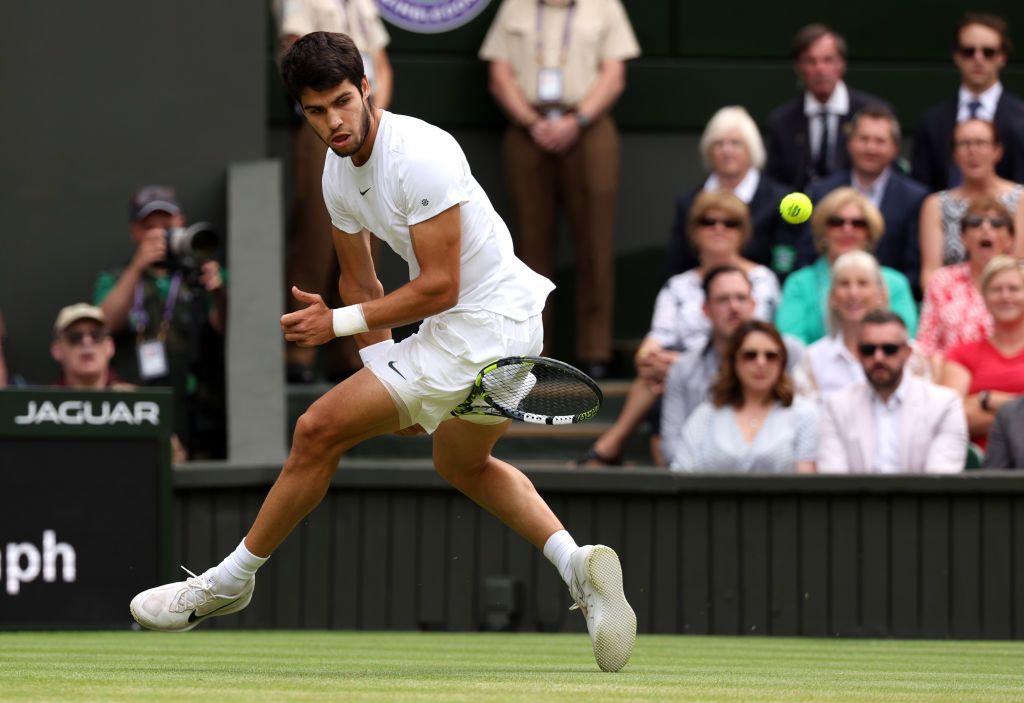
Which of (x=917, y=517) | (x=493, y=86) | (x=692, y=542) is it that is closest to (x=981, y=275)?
(x=917, y=517)

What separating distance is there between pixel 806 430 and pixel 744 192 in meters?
1.77

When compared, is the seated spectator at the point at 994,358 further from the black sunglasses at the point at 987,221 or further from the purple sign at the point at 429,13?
the purple sign at the point at 429,13

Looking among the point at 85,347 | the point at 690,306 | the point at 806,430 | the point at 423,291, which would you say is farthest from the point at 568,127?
the point at 423,291

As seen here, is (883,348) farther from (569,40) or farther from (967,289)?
(569,40)

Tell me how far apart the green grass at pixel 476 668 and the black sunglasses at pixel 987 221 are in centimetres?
222

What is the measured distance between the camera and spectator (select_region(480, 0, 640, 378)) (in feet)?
35.3

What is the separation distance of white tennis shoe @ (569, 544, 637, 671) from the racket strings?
437mm

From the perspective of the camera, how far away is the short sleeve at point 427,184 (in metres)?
5.62

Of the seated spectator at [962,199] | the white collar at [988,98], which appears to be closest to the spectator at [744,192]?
the seated spectator at [962,199]

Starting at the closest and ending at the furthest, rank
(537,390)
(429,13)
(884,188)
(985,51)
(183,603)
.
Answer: (537,390)
(183,603)
(884,188)
(985,51)
(429,13)

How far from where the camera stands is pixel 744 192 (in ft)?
33.9

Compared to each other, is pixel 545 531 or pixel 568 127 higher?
pixel 568 127

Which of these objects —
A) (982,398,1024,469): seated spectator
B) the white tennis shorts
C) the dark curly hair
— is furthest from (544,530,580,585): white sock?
(982,398,1024,469): seated spectator

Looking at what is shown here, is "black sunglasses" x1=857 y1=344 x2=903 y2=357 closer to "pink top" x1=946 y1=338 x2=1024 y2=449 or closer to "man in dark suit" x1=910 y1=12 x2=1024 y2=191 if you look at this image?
"pink top" x1=946 y1=338 x2=1024 y2=449
